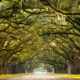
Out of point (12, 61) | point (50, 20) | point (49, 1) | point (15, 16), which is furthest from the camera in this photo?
point (12, 61)

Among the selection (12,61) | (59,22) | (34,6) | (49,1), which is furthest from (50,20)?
(12,61)

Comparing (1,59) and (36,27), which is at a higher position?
(36,27)

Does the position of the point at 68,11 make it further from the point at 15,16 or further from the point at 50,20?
the point at 50,20

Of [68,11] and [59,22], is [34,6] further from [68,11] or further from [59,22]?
[59,22]

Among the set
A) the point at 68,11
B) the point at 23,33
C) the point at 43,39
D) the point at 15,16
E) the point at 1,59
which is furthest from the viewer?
the point at 1,59

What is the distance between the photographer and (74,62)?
35219 mm

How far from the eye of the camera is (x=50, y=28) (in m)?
22.1

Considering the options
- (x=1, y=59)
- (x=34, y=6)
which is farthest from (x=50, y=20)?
(x=1, y=59)

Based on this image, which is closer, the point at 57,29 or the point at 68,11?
the point at 68,11

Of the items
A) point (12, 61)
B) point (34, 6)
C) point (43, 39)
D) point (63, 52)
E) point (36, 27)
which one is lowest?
point (12, 61)

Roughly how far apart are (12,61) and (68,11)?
34955 millimetres

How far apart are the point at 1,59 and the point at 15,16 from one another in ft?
60.8

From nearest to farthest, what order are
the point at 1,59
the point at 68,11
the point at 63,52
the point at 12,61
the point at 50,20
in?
the point at 68,11 → the point at 50,20 → the point at 1,59 → the point at 63,52 → the point at 12,61

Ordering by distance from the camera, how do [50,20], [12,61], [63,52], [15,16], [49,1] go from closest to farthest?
[49,1]
[15,16]
[50,20]
[63,52]
[12,61]
